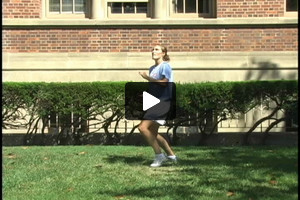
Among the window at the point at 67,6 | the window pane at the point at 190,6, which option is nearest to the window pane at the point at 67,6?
the window at the point at 67,6

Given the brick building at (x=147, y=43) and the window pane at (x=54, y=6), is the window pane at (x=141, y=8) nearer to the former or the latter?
the brick building at (x=147, y=43)

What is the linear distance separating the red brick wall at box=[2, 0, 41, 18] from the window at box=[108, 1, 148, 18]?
1.86 m

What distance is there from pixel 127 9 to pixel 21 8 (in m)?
2.70

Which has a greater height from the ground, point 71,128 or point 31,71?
point 31,71

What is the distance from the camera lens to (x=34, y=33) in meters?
12.9

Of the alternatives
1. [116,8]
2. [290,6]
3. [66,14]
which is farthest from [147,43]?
[290,6]

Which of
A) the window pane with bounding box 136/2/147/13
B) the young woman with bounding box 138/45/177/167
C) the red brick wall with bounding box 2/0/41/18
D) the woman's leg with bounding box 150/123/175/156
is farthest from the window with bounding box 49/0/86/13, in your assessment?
the woman's leg with bounding box 150/123/175/156

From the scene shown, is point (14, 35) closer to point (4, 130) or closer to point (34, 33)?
point (34, 33)

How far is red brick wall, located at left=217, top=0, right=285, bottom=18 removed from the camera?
1277 cm

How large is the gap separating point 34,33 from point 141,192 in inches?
329

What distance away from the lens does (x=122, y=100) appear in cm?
1036

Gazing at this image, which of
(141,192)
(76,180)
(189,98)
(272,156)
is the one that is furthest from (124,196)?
(189,98)

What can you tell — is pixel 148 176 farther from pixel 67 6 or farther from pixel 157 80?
pixel 67 6

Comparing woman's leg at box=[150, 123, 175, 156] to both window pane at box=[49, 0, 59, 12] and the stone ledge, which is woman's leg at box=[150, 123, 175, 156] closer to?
the stone ledge
